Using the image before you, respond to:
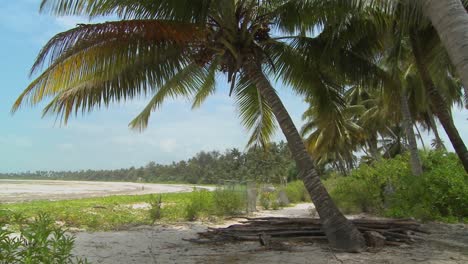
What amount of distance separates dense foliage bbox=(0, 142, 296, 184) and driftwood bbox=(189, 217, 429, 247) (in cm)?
392

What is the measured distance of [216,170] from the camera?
3068 inches

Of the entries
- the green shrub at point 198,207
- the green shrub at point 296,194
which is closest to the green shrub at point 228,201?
the green shrub at point 198,207

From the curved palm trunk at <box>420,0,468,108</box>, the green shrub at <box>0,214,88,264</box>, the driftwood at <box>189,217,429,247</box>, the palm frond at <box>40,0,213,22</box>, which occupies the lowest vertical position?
the driftwood at <box>189,217,429,247</box>

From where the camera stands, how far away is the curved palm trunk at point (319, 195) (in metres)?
6.56

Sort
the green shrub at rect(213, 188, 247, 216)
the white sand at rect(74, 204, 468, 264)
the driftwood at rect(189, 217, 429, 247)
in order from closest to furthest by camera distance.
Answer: the white sand at rect(74, 204, 468, 264), the driftwood at rect(189, 217, 429, 247), the green shrub at rect(213, 188, 247, 216)

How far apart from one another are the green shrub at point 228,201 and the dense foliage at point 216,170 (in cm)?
89

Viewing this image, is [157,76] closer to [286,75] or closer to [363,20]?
[286,75]

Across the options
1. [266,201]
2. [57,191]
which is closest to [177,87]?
[266,201]

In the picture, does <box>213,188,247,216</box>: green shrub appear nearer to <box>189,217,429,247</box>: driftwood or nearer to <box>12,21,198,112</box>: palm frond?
<box>189,217,429,247</box>: driftwood

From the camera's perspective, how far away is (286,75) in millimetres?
8828

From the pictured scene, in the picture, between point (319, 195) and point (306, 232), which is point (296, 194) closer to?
point (306, 232)

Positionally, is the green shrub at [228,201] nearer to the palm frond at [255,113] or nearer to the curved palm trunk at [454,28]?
the palm frond at [255,113]

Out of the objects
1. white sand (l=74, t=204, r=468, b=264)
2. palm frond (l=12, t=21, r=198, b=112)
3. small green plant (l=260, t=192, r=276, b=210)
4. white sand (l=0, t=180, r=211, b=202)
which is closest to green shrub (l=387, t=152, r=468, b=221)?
white sand (l=74, t=204, r=468, b=264)

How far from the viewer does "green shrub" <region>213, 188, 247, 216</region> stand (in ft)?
44.3
